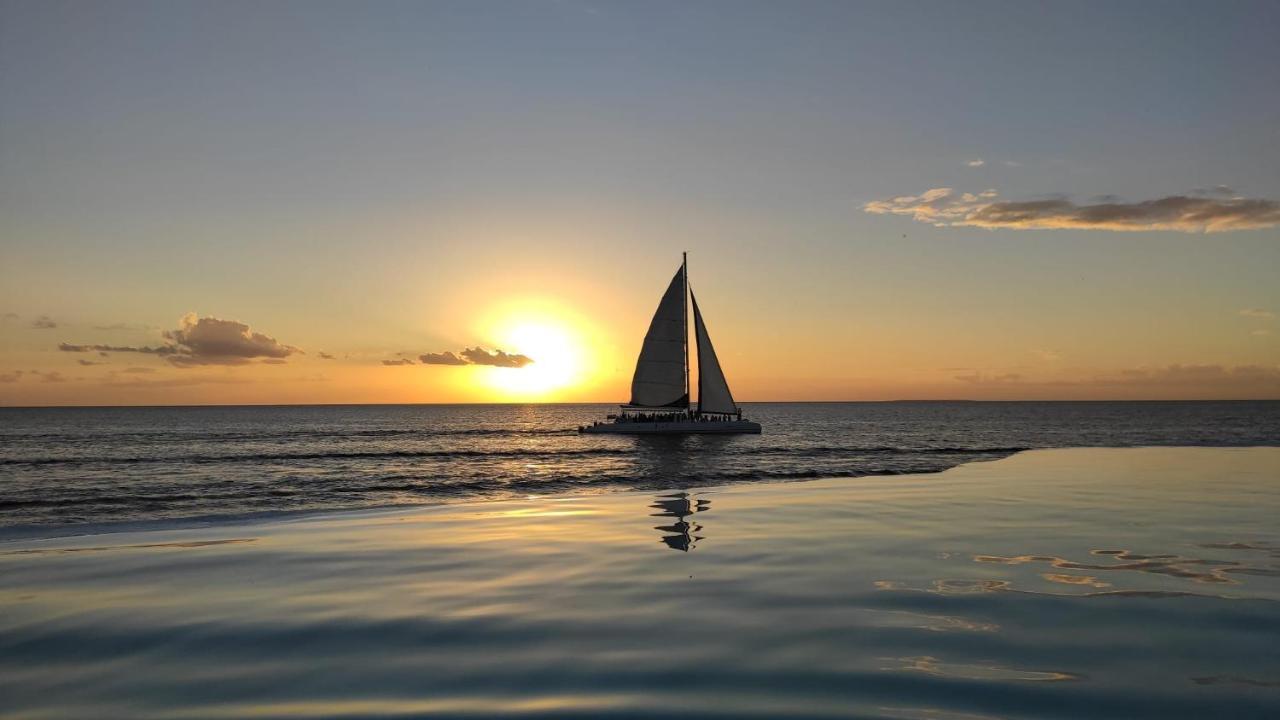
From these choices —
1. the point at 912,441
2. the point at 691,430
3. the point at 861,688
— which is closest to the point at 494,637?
the point at 861,688

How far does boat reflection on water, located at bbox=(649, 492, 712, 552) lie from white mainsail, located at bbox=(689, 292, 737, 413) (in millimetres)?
54009

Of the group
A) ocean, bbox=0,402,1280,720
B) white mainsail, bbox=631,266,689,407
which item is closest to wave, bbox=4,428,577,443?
white mainsail, bbox=631,266,689,407

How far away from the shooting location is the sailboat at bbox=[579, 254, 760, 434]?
77.6 meters

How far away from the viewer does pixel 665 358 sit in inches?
3093

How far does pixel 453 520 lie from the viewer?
19391 millimetres

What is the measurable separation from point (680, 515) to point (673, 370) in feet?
198

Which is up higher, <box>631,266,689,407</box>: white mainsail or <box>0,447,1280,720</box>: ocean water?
<box>631,266,689,407</box>: white mainsail

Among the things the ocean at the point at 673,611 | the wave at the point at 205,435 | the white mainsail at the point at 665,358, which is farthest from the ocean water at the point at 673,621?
the wave at the point at 205,435

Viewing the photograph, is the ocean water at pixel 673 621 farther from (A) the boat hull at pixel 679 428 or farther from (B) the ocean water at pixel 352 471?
(A) the boat hull at pixel 679 428

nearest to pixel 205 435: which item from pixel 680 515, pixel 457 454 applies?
pixel 457 454

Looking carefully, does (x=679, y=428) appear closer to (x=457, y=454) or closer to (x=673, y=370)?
(x=673, y=370)

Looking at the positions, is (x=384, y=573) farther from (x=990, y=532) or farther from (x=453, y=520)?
(x=990, y=532)

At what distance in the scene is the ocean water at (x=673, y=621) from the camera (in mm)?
6309

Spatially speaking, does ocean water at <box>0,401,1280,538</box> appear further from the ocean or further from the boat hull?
the ocean
